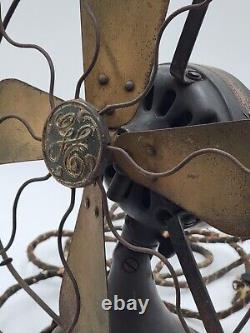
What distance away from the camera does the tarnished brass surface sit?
1.07 meters

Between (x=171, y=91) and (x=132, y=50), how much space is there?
0.41ft

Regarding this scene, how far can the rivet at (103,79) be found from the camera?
1127 mm

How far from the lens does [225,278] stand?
5.90 feet

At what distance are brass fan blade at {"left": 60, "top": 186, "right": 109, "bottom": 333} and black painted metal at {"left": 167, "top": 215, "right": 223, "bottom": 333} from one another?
0.13m

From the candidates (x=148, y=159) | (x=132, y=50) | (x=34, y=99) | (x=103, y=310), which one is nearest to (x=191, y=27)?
(x=132, y=50)

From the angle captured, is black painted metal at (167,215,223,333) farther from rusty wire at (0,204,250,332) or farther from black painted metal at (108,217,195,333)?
rusty wire at (0,204,250,332)

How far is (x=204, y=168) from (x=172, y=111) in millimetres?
191

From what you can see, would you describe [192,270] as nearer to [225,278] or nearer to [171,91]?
[171,91]

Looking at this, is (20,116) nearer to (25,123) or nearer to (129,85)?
(25,123)

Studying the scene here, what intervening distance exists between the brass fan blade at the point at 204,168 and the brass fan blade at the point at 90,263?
0.45 ft

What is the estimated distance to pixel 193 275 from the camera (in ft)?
3.78

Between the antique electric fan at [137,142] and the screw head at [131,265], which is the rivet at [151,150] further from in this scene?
the screw head at [131,265]

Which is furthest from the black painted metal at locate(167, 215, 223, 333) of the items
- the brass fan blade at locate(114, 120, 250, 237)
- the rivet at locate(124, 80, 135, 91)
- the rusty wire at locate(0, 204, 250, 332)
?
the rusty wire at locate(0, 204, 250, 332)

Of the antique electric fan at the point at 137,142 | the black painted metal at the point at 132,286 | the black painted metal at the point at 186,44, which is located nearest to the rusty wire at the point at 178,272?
the black painted metal at the point at 132,286
